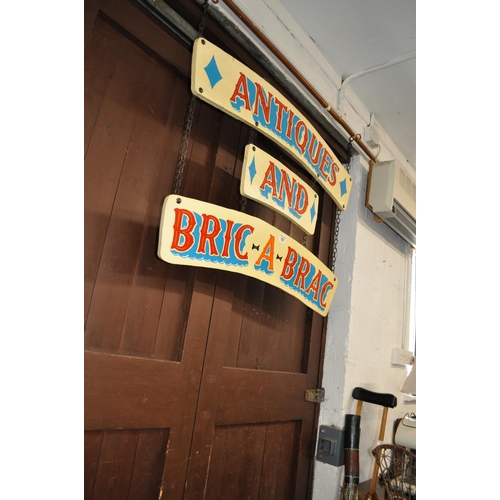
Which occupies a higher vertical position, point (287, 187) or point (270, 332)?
point (287, 187)

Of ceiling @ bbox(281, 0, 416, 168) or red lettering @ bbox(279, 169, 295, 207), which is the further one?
ceiling @ bbox(281, 0, 416, 168)

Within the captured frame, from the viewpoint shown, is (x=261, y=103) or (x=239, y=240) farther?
(x=261, y=103)

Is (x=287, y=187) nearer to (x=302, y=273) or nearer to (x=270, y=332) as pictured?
(x=302, y=273)

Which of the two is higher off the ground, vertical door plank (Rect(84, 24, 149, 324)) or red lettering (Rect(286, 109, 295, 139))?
red lettering (Rect(286, 109, 295, 139))

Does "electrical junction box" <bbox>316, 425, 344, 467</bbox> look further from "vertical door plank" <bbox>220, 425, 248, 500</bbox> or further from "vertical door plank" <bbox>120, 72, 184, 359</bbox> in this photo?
"vertical door plank" <bbox>120, 72, 184, 359</bbox>

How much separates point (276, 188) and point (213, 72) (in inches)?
18.6

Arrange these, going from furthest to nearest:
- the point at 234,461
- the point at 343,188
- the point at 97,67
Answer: the point at 343,188, the point at 234,461, the point at 97,67

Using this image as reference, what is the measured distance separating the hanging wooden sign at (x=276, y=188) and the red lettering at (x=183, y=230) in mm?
272

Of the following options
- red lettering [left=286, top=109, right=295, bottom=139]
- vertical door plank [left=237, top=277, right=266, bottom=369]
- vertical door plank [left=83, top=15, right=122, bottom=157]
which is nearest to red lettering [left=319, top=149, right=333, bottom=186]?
red lettering [left=286, top=109, right=295, bottom=139]

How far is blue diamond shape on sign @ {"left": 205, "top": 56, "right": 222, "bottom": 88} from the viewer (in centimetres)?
127

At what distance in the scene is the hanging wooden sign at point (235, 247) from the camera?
1138 millimetres

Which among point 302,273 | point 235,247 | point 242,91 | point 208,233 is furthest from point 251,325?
point 242,91

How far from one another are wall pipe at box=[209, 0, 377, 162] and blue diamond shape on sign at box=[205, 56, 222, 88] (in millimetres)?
258

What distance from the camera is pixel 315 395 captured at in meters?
1.91
